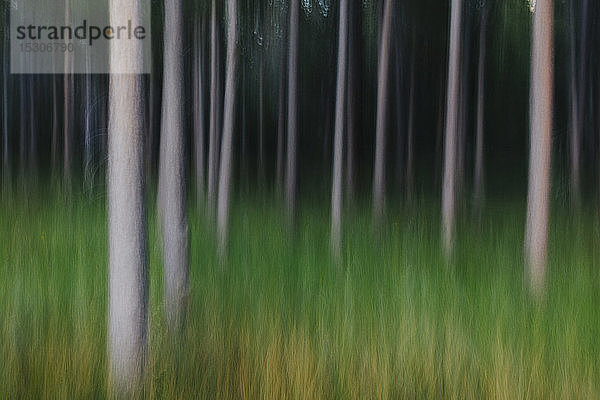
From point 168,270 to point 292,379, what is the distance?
183cm

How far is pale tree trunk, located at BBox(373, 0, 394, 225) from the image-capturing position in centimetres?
1163

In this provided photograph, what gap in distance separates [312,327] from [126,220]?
1907 mm

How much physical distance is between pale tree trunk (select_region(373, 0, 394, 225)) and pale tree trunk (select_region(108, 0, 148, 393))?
7293 millimetres

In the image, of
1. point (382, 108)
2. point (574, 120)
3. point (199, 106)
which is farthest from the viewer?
point (199, 106)

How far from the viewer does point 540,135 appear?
703cm

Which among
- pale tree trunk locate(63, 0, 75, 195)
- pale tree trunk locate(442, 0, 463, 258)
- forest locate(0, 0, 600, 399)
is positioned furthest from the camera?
pale tree trunk locate(63, 0, 75, 195)

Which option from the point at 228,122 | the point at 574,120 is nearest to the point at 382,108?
the point at 228,122

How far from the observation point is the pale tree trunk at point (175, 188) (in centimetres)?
573

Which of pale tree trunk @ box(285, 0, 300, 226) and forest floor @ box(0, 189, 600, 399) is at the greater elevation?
pale tree trunk @ box(285, 0, 300, 226)

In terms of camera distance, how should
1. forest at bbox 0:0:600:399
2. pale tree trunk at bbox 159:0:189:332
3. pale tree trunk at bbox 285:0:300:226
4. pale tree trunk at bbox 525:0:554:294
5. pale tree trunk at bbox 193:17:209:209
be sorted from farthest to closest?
pale tree trunk at bbox 193:17:209:209 → pale tree trunk at bbox 285:0:300:226 → pale tree trunk at bbox 525:0:554:294 → pale tree trunk at bbox 159:0:189:332 → forest at bbox 0:0:600:399

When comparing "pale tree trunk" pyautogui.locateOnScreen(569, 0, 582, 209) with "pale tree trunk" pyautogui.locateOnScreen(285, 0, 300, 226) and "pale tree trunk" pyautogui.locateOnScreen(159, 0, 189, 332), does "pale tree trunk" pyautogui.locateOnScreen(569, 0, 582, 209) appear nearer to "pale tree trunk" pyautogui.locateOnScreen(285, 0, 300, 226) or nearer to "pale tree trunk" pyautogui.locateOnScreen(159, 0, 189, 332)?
"pale tree trunk" pyautogui.locateOnScreen(285, 0, 300, 226)

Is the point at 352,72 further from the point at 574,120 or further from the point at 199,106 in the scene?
the point at 574,120

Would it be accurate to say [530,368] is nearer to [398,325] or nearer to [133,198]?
[398,325]

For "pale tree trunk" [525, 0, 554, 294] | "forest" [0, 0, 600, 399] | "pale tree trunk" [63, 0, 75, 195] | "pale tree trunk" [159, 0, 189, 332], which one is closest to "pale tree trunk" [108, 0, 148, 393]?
"forest" [0, 0, 600, 399]
